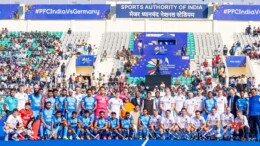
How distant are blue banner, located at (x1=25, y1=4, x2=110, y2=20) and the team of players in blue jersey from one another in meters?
35.0

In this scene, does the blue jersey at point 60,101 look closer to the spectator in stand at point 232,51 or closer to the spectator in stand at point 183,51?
the spectator in stand at point 183,51

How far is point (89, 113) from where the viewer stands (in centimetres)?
2078

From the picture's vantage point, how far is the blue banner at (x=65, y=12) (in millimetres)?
55688

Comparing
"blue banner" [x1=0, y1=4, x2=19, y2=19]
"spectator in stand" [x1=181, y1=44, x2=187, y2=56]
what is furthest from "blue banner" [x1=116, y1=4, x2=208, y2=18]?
"blue banner" [x1=0, y1=4, x2=19, y2=19]

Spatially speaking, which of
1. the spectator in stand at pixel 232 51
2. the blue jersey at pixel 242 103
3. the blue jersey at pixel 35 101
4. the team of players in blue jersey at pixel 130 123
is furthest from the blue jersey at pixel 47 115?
the spectator in stand at pixel 232 51

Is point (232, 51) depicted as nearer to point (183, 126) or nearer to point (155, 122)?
point (183, 126)

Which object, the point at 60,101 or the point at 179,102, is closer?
the point at 60,101

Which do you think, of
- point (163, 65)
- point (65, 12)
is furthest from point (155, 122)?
point (65, 12)

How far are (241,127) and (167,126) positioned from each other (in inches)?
84.5

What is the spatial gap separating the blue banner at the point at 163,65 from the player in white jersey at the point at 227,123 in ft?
71.0

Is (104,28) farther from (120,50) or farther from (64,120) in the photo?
(64,120)

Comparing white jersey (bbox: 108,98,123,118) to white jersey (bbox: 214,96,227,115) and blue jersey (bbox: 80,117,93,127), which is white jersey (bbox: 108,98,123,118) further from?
white jersey (bbox: 214,96,227,115)

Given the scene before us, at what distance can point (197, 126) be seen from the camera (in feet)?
68.3

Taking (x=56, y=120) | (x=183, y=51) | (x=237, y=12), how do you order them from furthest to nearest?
(x=237, y=12)
(x=183, y=51)
(x=56, y=120)
